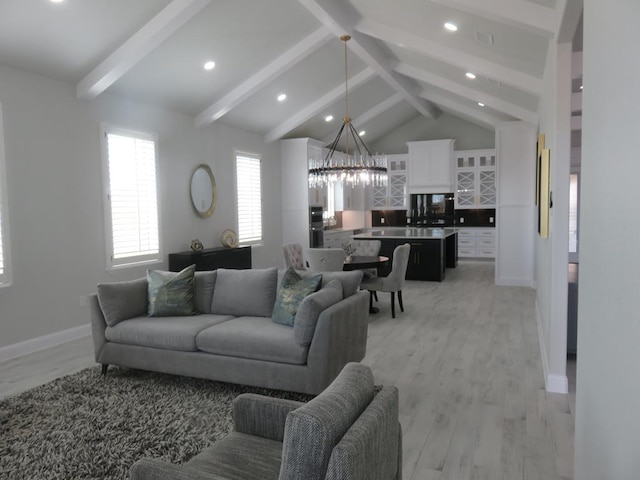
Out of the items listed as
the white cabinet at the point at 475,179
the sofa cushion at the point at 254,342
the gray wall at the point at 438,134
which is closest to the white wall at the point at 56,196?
the sofa cushion at the point at 254,342

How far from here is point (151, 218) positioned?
6336 millimetres

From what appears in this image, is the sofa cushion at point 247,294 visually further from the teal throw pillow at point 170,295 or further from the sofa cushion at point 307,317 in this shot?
the sofa cushion at point 307,317

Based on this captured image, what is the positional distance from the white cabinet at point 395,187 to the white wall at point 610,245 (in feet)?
34.4

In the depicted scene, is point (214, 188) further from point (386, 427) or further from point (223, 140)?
point (386, 427)

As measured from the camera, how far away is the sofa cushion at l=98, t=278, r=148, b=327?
13.2ft

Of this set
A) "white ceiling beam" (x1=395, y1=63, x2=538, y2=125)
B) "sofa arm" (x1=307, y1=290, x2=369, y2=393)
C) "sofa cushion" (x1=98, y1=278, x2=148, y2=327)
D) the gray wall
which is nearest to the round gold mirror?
"sofa cushion" (x1=98, y1=278, x2=148, y2=327)

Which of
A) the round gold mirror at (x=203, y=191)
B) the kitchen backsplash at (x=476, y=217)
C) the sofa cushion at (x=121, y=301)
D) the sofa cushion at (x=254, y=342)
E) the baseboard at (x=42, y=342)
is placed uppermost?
the round gold mirror at (x=203, y=191)

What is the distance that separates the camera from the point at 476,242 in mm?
11547

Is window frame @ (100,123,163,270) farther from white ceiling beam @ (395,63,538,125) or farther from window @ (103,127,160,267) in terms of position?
white ceiling beam @ (395,63,538,125)

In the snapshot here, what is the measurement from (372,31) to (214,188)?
332cm

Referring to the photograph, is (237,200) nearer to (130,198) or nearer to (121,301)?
(130,198)

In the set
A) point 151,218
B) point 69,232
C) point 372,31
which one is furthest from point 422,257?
point 69,232

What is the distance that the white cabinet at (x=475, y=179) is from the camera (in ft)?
37.4

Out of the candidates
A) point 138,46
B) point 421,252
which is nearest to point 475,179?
point 421,252
